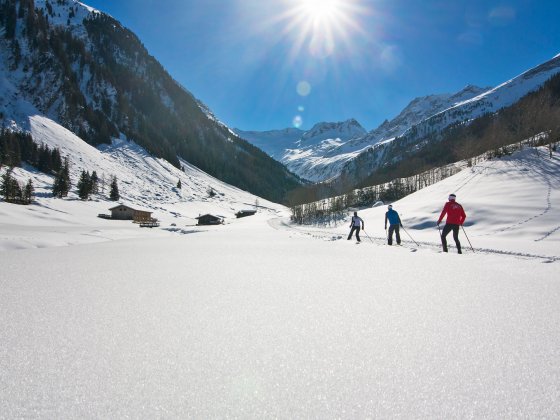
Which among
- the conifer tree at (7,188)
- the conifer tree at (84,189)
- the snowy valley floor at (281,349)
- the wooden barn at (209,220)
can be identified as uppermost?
the conifer tree at (84,189)

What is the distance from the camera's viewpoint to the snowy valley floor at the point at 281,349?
2084 millimetres

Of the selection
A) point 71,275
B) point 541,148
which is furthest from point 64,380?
point 541,148

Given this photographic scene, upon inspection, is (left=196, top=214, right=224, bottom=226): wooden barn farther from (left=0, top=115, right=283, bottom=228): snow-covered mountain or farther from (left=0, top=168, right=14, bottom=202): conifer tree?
(left=0, top=168, right=14, bottom=202): conifer tree

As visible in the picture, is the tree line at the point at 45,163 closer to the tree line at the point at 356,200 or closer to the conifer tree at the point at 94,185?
the conifer tree at the point at 94,185

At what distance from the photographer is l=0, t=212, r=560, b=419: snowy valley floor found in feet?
6.84

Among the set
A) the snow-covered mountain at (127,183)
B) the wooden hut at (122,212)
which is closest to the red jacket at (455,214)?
the snow-covered mountain at (127,183)

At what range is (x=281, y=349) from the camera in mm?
2959

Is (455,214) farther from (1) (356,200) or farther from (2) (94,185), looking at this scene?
(2) (94,185)

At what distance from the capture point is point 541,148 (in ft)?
138

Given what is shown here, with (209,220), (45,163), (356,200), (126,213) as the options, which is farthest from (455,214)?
(45,163)

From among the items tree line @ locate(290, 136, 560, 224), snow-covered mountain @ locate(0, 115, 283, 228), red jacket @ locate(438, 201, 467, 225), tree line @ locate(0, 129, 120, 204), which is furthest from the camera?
snow-covered mountain @ locate(0, 115, 283, 228)

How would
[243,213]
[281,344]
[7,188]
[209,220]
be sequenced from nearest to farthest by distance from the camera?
[281,344]
[7,188]
[209,220]
[243,213]

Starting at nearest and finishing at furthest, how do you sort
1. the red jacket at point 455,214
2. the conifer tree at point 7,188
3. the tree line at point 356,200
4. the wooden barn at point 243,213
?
the red jacket at point 455,214
the conifer tree at point 7,188
the tree line at point 356,200
the wooden barn at point 243,213

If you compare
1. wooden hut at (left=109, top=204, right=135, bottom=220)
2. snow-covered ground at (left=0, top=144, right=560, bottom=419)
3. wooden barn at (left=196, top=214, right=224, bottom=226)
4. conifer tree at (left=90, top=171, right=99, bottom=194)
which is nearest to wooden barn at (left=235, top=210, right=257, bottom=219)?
wooden barn at (left=196, top=214, right=224, bottom=226)
